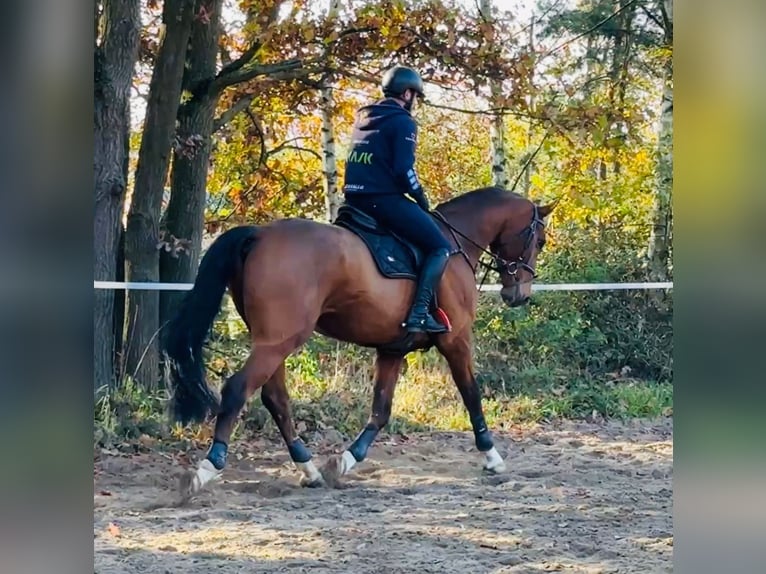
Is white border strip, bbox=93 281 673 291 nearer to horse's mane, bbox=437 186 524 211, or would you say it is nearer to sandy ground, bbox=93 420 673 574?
horse's mane, bbox=437 186 524 211

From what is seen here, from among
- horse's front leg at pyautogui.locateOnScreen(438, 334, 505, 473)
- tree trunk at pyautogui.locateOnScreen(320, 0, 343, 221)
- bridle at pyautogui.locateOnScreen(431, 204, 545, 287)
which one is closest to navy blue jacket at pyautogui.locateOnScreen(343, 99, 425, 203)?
tree trunk at pyautogui.locateOnScreen(320, 0, 343, 221)

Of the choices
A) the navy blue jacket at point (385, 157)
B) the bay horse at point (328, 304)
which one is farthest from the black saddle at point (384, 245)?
the navy blue jacket at point (385, 157)

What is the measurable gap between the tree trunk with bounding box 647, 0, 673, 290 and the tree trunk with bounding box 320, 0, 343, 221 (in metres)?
2.24

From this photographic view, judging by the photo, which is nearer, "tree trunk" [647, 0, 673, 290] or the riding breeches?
the riding breeches

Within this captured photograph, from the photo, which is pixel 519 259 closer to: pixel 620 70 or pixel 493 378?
pixel 493 378

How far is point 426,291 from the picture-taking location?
508 cm

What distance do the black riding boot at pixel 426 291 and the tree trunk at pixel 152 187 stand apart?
4.95 ft

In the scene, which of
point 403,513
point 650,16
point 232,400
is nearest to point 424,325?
point 403,513

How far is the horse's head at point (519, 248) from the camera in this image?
563 cm

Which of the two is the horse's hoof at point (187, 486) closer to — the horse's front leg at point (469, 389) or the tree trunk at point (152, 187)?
the tree trunk at point (152, 187)

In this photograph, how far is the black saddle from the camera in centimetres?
502
